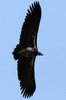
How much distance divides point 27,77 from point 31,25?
2.58 m

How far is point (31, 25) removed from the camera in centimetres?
3219

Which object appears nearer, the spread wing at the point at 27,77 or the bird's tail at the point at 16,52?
the bird's tail at the point at 16,52

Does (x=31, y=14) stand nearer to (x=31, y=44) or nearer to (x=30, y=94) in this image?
(x=31, y=44)

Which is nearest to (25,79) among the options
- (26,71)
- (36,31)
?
(26,71)

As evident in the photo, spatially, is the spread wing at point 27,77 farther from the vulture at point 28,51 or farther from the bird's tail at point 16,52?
the bird's tail at point 16,52

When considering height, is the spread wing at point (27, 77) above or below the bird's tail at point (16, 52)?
below

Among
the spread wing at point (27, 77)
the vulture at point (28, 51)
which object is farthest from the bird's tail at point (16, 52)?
the spread wing at point (27, 77)

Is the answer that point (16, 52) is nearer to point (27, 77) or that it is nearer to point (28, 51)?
point (28, 51)

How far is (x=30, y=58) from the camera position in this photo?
107 ft

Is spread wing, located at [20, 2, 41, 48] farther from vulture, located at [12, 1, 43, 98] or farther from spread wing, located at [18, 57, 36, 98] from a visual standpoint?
spread wing, located at [18, 57, 36, 98]

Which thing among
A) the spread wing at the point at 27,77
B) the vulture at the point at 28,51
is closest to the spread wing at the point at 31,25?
the vulture at the point at 28,51

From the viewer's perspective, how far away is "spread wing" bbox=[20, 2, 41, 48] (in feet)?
105

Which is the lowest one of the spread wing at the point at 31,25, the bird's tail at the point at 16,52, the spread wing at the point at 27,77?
the spread wing at the point at 27,77

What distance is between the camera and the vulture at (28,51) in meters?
31.9
